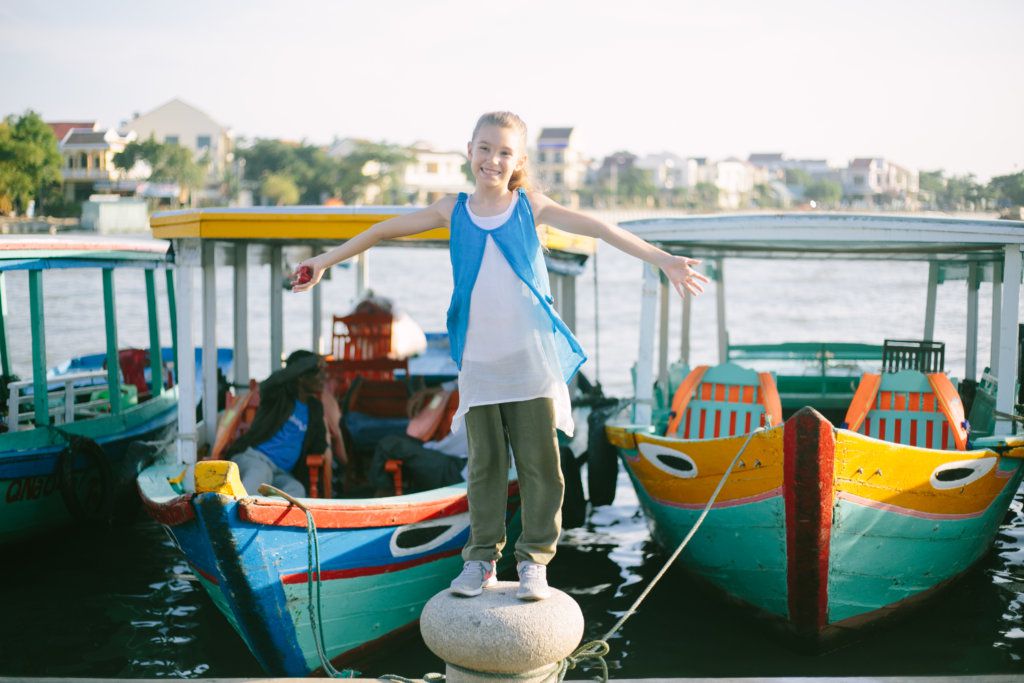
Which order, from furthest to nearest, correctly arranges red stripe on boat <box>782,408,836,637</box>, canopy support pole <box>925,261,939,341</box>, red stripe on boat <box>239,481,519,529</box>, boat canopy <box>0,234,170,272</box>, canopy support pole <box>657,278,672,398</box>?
canopy support pole <box>925,261,939,341</box> → canopy support pole <box>657,278,672,398</box> → boat canopy <box>0,234,170,272</box> → red stripe on boat <box>782,408,836,637</box> → red stripe on boat <box>239,481,519,529</box>

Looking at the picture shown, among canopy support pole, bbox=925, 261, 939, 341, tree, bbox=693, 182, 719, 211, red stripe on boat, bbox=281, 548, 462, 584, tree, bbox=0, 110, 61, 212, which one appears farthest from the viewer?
tree, bbox=693, 182, 719, 211

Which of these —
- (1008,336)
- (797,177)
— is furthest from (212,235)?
(797,177)

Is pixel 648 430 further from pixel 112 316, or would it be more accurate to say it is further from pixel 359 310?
pixel 112 316

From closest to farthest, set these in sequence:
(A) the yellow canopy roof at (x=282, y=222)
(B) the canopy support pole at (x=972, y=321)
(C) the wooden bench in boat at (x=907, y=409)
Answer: (A) the yellow canopy roof at (x=282, y=222), (C) the wooden bench in boat at (x=907, y=409), (B) the canopy support pole at (x=972, y=321)

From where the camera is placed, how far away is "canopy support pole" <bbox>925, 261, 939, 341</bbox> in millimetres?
11391

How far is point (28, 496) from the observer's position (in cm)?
891

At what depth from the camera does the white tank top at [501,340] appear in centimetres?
441

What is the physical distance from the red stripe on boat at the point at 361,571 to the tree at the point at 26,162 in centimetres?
3631

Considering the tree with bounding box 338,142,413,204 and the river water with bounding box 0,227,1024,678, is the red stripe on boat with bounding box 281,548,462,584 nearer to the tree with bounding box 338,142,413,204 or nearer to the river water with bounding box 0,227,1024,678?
the river water with bounding box 0,227,1024,678

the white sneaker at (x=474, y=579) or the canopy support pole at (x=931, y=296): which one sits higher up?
the canopy support pole at (x=931, y=296)

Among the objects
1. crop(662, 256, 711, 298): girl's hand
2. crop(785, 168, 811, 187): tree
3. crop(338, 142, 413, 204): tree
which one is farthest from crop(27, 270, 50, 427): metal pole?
crop(338, 142, 413, 204): tree

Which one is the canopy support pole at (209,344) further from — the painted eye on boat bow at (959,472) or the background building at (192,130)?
the background building at (192,130)

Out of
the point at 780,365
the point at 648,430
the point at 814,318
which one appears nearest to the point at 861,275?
the point at 814,318

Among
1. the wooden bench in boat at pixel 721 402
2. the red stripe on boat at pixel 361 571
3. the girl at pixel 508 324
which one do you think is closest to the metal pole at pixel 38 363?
the red stripe on boat at pixel 361 571
